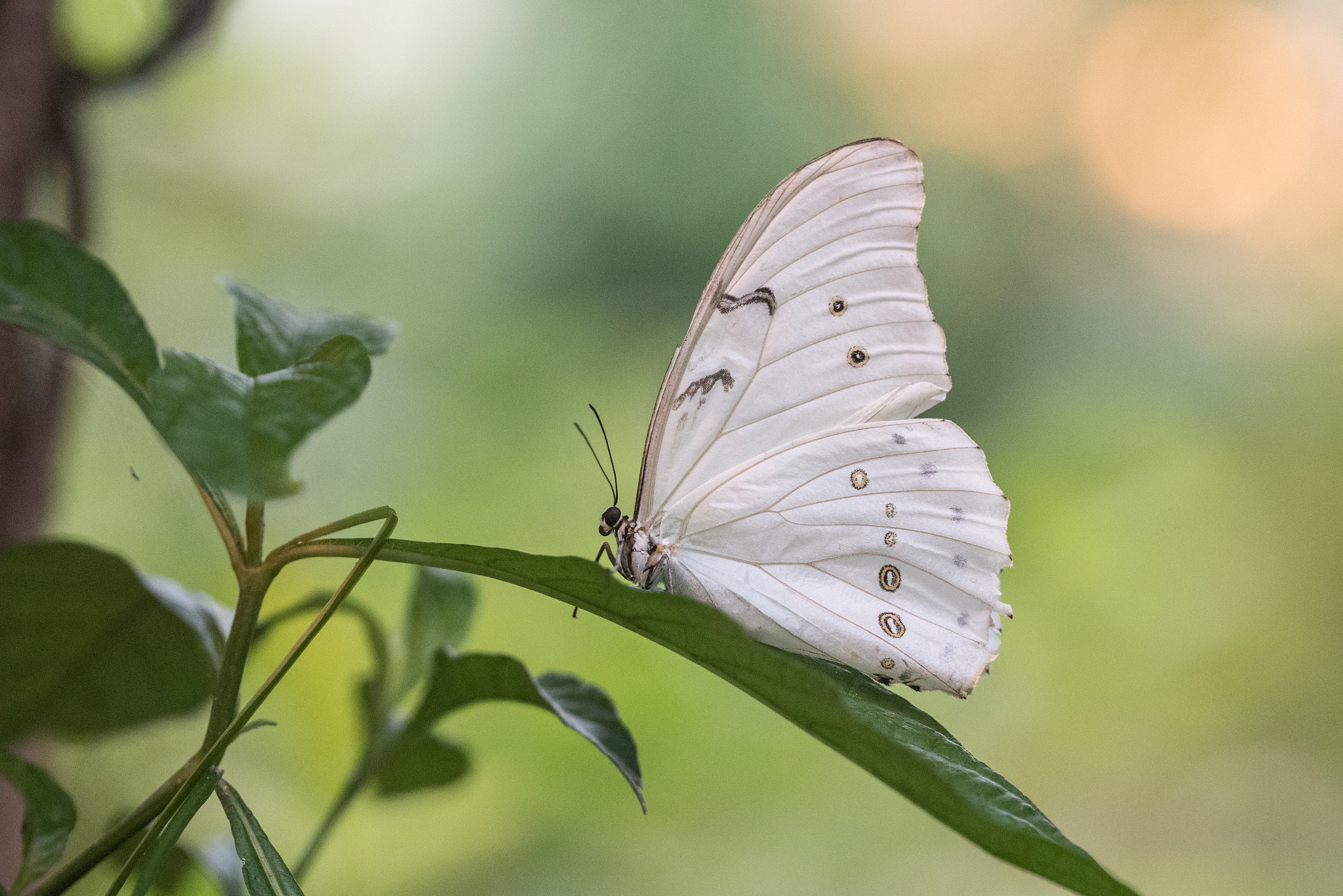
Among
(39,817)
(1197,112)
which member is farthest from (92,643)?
(1197,112)

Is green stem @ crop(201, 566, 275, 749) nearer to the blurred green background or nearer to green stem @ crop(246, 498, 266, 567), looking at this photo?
green stem @ crop(246, 498, 266, 567)

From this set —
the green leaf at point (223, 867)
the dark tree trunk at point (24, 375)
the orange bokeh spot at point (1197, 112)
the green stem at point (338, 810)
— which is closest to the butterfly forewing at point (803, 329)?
the green stem at point (338, 810)

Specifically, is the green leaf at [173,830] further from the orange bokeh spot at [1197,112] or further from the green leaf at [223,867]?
the orange bokeh spot at [1197,112]

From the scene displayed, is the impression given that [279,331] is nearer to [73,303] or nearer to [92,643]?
[73,303]

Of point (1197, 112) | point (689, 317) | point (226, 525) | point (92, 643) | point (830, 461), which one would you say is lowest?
point (92, 643)

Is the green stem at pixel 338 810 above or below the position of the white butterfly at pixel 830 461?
below

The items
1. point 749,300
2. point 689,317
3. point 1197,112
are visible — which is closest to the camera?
point 749,300
